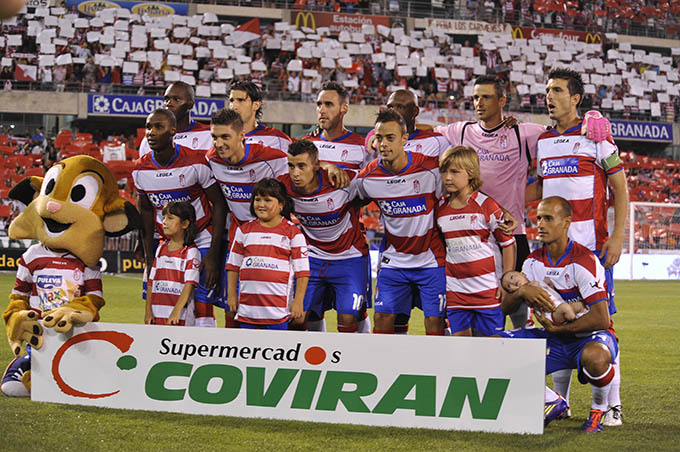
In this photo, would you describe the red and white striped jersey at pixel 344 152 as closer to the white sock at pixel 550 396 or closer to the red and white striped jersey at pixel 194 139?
the red and white striped jersey at pixel 194 139

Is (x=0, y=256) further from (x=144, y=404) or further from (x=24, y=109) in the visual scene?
(x=144, y=404)

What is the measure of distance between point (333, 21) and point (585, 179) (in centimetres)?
2560

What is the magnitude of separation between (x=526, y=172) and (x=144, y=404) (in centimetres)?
279

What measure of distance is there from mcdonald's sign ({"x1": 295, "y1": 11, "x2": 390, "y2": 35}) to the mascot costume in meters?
24.6

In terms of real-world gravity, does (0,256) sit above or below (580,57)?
below

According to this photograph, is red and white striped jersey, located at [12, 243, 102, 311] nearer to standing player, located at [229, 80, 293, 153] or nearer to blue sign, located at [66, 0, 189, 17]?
standing player, located at [229, 80, 293, 153]

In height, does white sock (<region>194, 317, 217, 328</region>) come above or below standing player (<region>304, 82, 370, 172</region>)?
below

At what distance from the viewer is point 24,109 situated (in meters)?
22.5

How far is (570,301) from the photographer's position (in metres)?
4.37

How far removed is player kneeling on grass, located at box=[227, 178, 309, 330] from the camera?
4879 millimetres

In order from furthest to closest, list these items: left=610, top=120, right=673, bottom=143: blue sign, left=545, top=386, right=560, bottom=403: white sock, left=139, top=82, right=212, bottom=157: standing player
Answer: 1. left=610, top=120, right=673, bottom=143: blue sign
2. left=139, top=82, right=212, bottom=157: standing player
3. left=545, top=386, right=560, bottom=403: white sock

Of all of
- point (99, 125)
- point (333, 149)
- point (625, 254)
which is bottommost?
point (625, 254)

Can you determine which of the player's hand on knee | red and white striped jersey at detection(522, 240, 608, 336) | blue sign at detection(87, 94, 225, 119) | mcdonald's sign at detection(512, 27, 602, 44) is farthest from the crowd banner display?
the player's hand on knee

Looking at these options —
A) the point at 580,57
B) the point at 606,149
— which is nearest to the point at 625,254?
the point at 580,57
